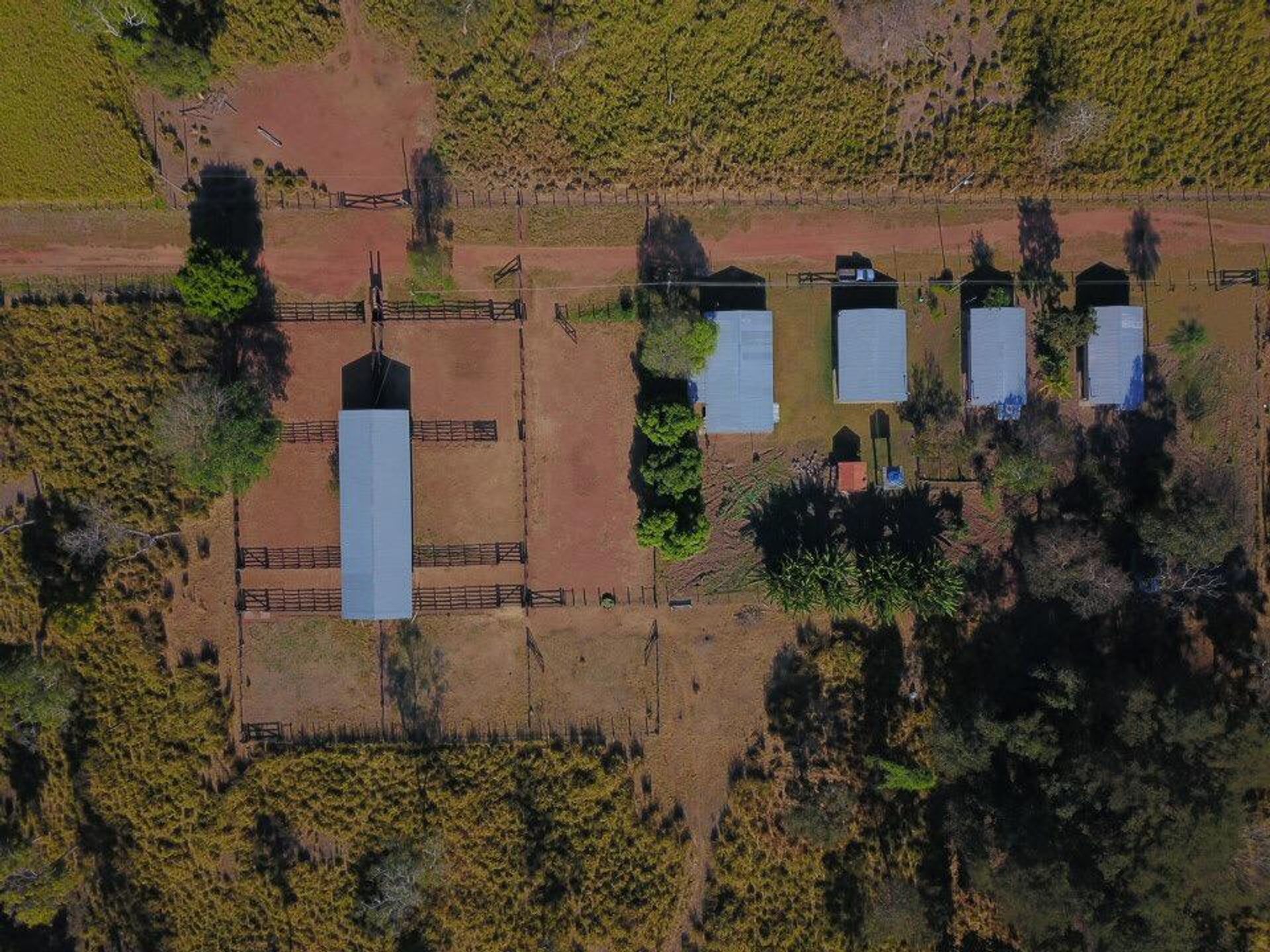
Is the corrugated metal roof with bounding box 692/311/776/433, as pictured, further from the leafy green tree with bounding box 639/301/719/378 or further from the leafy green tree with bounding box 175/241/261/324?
the leafy green tree with bounding box 175/241/261/324

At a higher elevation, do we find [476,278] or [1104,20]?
[1104,20]

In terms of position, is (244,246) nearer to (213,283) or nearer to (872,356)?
(213,283)

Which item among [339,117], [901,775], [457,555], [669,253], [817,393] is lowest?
[901,775]

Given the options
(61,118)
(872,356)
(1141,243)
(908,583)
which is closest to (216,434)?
(61,118)

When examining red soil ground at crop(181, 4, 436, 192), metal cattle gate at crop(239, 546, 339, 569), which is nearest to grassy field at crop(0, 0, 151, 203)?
red soil ground at crop(181, 4, 436, 192)

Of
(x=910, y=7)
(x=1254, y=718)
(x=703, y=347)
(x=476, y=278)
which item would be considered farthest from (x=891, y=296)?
(x=1254, y=718)

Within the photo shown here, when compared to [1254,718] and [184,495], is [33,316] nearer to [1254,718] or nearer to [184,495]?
[184,495]

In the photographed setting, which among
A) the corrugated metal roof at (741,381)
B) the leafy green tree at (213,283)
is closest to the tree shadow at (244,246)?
the leafy green tree at (213,283)
